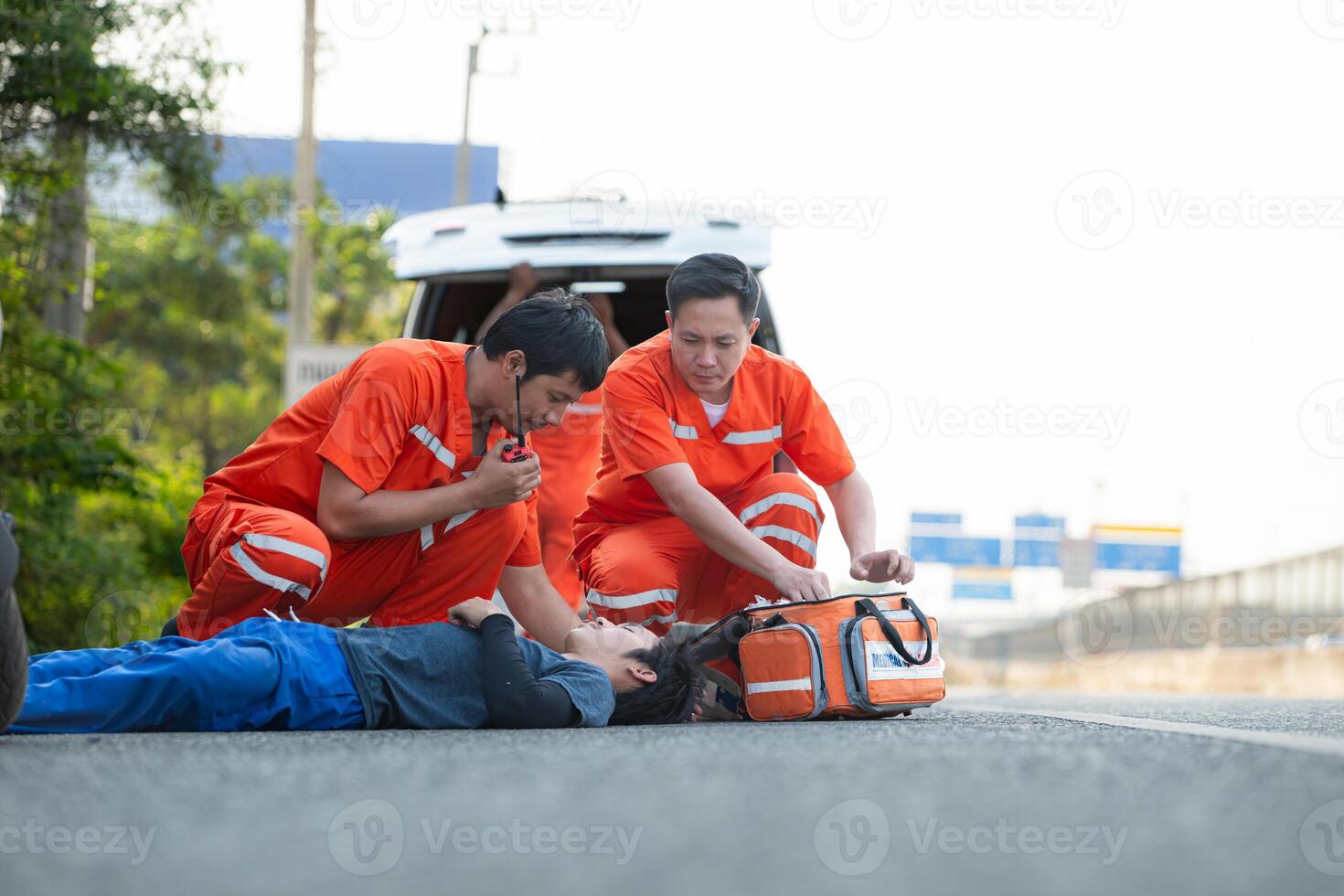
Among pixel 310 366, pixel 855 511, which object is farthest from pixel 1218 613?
pixel 855 511

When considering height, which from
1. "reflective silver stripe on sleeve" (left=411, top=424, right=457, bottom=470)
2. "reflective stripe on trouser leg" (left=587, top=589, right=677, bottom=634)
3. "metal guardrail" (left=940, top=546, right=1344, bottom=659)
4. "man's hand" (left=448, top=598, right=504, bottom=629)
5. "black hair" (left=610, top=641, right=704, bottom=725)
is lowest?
"metal guardrail" (left=940, top=546, right=1344, bottom=659)

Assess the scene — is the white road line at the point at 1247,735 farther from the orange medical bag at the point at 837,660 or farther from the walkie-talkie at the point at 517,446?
the walkie-talkie at the point at 517,446

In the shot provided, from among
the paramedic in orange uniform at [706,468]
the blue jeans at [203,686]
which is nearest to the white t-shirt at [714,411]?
the paramedic in orange uniform at [706,468]

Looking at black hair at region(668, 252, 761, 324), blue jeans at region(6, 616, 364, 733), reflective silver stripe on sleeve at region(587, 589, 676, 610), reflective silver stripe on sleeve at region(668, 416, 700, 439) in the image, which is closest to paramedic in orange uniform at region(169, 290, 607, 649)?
reflective silver stripe on sleeve at region(587, 589, 676, 610)

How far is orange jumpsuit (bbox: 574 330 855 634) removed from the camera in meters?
4.89

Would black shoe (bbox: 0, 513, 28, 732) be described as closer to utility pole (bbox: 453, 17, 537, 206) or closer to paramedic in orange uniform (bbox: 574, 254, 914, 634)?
paramedic in orange uniform (bbox: 574, 254, 914, 634)

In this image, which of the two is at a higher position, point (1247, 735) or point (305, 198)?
point (305, 198)

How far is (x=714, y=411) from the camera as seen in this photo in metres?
5.07

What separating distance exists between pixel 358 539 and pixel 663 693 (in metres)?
1.05

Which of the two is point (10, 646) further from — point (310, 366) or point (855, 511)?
point (310, 366)

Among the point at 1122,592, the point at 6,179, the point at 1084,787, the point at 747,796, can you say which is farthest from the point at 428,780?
the point at 1122,592

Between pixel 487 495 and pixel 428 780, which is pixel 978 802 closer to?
pixel 428 780

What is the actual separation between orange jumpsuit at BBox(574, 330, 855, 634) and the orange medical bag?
616mm

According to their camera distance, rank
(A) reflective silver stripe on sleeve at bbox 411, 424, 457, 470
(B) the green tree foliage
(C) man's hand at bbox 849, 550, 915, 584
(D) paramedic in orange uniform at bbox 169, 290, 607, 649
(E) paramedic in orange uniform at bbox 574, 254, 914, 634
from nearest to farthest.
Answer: (D) paramedic in orange uniform at bbox 169, 290, 607, 649
(A) reflective silver stripe on sleeve at bbox 411, 424, 457, 470
(C) man's hand at bbox 849, 550, 915, 584
(E) paramedic in orange uniform at bbox 574, 254, 914, 634
(B) the green tree foliage
